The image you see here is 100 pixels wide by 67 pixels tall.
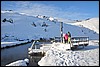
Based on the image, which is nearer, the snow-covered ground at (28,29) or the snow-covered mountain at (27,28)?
the snow-covered ground at (28,29)

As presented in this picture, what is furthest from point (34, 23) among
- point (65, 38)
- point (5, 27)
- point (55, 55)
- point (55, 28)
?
point (55, 55)

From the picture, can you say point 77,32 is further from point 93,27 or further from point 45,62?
point 45,62

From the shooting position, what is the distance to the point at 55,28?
77.6m

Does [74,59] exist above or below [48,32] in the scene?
above

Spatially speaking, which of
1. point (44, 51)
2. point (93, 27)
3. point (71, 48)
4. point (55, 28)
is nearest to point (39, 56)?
point (44, 51)

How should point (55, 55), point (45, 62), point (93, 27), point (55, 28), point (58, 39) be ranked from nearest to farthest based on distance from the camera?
point (45, 62)
point (55, 55)
point (58, 39)
point (55, 28)
point (93, 27)

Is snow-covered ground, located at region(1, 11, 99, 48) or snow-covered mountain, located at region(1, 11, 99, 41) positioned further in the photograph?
snow-covered mountain, located at region(1, 11, 99, 41)

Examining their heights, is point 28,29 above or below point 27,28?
below

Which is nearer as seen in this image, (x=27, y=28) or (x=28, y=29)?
(x=28, y=29)

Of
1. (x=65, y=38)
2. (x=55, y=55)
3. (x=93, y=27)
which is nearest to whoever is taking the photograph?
(x=55, y=55)

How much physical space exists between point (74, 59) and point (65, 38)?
7.20 m

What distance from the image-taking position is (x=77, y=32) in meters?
80.2

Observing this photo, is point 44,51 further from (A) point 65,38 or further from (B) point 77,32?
(B) point 77,32

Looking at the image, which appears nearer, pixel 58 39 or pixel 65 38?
pixel 65 38
